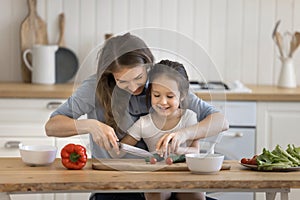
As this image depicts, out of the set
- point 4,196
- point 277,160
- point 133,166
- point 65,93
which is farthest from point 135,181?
point 65,93

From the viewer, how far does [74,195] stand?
396 centimetres

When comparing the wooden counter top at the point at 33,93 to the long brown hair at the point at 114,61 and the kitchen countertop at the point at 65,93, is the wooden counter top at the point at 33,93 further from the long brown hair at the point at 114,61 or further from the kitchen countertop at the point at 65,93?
the long brown hair at the point at 114,61

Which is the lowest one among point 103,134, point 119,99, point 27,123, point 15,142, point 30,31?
point 15,142

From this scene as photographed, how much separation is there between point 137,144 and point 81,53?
2179mm

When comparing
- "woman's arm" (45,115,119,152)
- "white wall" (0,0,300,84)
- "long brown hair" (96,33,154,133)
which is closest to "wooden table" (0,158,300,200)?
"woman's arm" (45,115,119,152)

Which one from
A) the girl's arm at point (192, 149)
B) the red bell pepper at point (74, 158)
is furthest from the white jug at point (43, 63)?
the girl's arm at point (192, 149)

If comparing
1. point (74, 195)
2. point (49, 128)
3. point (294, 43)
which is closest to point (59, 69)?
point (74, 195)

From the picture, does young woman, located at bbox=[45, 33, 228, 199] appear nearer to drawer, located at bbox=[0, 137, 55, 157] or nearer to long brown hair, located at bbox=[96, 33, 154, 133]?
long brown hair, located at bbox=[96, 33, 154, 133]

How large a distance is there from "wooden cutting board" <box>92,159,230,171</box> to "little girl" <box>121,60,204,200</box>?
0.06 meters

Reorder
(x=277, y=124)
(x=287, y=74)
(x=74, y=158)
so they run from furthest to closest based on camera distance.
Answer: (x=287, y=74), (x=277, y=124), (x=74, y=158)

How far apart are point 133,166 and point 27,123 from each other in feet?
5.49

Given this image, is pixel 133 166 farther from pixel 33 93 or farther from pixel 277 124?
pixel 277 124

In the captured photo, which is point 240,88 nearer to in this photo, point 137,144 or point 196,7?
point 196,7

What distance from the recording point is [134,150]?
248 cm
